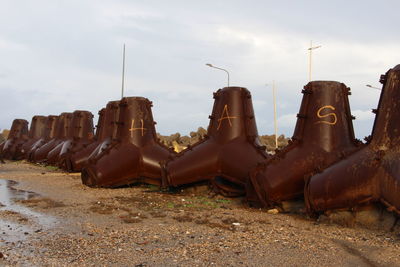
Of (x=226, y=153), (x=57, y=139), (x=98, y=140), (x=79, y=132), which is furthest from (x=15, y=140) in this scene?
(x=226, y=153)

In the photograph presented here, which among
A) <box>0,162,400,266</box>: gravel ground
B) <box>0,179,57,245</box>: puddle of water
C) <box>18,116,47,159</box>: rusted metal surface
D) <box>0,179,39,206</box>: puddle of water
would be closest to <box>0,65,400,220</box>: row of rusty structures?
<box>0,162,400,266</box>: gravel ground

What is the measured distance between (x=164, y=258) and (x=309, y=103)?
14.8 ft

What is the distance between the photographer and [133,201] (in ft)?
28.8

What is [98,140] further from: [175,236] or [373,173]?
[373,173]

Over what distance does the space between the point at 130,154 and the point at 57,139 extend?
10826 mm

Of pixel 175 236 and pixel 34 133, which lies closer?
pixel 175 236

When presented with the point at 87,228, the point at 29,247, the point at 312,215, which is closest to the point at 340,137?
the point at 312,215

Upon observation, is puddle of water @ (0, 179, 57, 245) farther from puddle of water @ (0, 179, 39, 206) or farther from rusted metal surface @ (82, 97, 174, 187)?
rusted metal surface @ (82, 97, 174, 187)

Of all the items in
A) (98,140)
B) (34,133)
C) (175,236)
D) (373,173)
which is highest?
(34,133)

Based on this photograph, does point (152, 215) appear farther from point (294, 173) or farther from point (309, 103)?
point (309, 103)

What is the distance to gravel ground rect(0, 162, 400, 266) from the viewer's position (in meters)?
4.77

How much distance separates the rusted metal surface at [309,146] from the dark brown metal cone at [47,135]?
1610cm

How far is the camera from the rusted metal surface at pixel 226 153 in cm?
933

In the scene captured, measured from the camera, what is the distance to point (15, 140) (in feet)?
84.4
